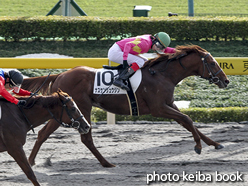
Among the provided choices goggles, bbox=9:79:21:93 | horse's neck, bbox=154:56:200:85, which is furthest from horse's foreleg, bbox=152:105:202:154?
goggles, bbox=9:79:21:93

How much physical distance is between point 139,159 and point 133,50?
1518 mm

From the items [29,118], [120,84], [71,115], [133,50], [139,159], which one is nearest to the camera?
[71,115]

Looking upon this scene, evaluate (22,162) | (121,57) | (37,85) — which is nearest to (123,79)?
(121,57)

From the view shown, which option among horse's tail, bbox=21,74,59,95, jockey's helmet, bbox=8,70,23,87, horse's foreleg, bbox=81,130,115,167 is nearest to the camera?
jockey's helmet, bbox=8,70,23,87

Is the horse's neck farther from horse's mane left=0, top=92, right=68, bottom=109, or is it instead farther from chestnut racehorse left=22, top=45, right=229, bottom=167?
horse's mane left=0, top=92, right=68, bottom=109

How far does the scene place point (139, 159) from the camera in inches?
240

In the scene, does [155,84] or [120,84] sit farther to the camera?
[155,84]

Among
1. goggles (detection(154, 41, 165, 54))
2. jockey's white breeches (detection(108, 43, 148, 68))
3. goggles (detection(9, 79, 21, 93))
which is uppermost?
goggles (detection(154, 41, 165, 54))

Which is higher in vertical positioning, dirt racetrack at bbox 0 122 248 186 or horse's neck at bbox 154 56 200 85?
horse's neck at bbox 154 56 200 85

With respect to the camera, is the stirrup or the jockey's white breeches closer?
the stirrup

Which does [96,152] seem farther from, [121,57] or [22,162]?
[121,57]

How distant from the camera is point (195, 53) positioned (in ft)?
21.2

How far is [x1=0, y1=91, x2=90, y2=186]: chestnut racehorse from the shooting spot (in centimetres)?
488

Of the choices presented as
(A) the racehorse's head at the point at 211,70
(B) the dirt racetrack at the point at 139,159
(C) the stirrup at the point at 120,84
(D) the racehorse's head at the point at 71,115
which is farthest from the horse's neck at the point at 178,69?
(D) the racehorse's head at the point at 71,115
